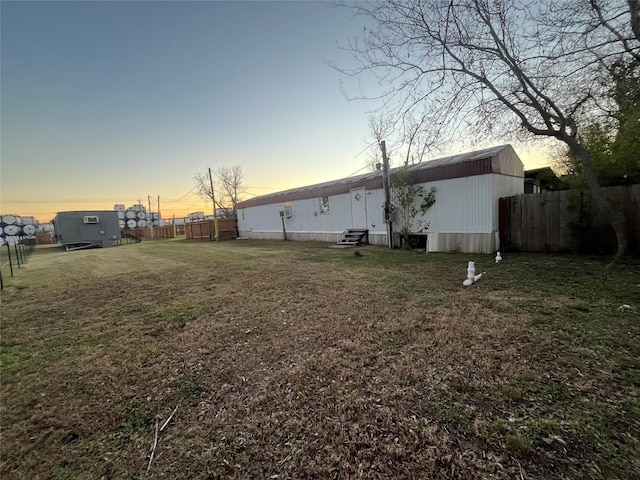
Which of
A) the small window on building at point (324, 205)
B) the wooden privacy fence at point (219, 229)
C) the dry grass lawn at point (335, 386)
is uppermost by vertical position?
the small window on building at point (324, 205)

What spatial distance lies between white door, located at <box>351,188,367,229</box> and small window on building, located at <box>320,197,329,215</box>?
1.92m

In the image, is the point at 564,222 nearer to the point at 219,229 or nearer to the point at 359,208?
the point at 359,208

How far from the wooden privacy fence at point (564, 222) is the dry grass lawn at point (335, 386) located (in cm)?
298

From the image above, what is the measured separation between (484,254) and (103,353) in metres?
9.06

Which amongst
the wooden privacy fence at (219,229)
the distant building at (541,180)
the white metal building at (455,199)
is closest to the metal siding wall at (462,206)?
the white metal building at (455,199)

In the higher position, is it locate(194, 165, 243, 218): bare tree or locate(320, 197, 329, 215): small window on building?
locate(194, 165, 243, 218): bare tree

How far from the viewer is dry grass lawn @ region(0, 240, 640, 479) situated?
1456 mm

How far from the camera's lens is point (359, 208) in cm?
1220

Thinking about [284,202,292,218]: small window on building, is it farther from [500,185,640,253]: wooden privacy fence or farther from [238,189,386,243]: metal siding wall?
[500,185,640,253]: wooden privacy fence

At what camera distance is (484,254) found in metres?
8.02

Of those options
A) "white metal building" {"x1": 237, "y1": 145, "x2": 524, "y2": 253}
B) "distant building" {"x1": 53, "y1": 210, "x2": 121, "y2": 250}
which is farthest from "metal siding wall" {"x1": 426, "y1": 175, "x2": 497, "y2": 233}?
"distant building" {"x1": 53, "y1": 210, "x2": 121, "y2": 250}

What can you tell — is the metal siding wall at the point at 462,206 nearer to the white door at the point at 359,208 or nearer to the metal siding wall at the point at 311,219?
the metal siding wall at the point at 311,219

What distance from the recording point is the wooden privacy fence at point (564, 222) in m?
→ 6.30

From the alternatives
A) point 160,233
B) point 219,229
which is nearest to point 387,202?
point 219,229
